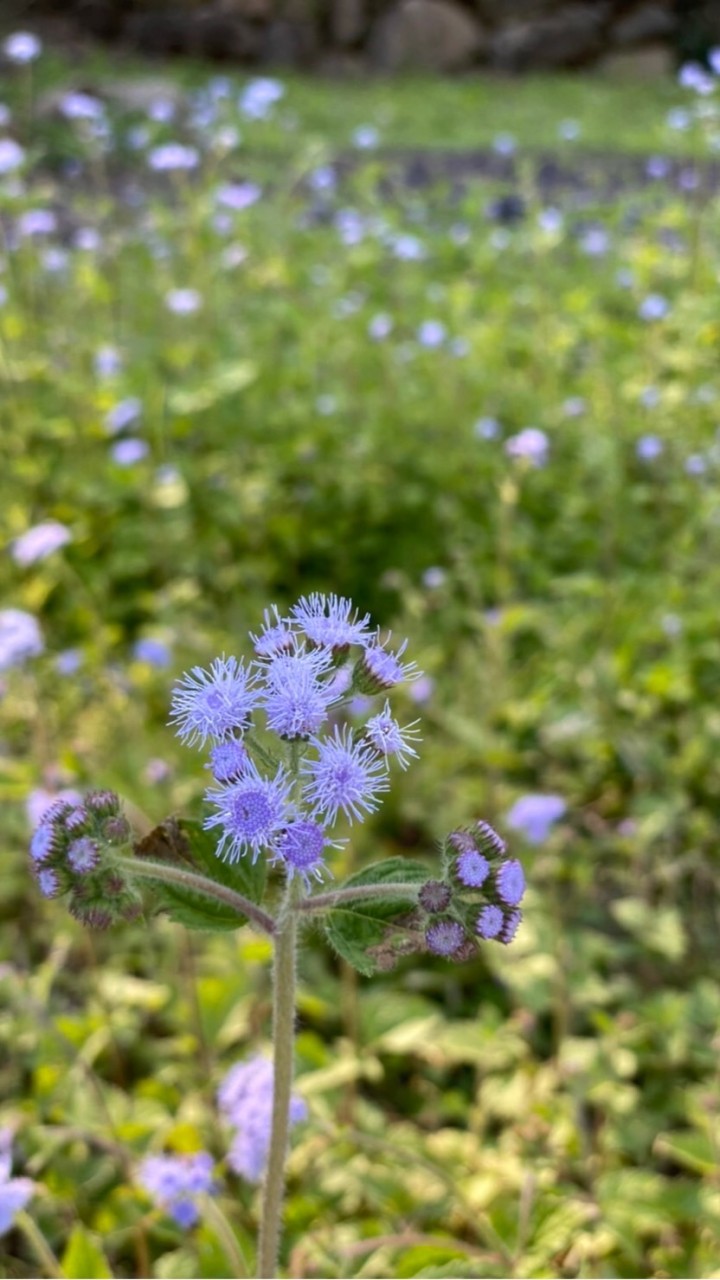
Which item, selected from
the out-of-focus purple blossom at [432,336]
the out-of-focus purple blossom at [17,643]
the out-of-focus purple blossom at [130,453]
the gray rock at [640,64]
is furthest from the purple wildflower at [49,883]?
the gray rock at [640,64]

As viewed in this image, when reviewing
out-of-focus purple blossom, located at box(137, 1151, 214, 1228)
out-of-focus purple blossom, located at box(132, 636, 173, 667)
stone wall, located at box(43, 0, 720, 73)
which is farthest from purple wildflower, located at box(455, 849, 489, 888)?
stone wall, located at box(43, 0, 720, 73)

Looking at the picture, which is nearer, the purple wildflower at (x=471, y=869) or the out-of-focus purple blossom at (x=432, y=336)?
the purple wildflower at (x=471, y=869)

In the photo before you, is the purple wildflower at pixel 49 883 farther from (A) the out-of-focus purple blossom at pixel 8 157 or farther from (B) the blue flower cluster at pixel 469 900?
(A) the out-of-focus purple blossom at pixel 8 157

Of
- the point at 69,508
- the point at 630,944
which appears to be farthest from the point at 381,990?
the point at 69,508

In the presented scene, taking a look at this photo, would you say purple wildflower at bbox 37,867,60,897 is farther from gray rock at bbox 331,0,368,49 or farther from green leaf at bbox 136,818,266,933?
gray rock at bbox 331,0,368,49

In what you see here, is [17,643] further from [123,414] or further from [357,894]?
[123,414]

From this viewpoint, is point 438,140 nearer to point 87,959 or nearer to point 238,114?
point 238,114
